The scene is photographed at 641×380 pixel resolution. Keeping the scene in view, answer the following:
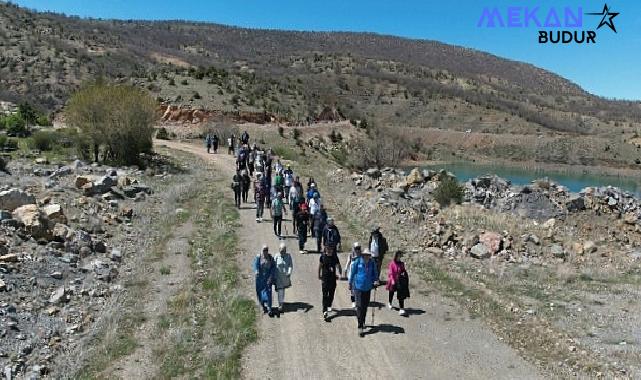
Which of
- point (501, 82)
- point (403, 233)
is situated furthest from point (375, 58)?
point (403, 233)

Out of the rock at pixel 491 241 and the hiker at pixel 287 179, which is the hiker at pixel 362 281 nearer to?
the rock at pixel 491 241

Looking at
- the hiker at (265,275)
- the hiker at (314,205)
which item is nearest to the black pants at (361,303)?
the hiker at (265,275)

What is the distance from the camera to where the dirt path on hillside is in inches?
353

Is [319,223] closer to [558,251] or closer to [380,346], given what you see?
[380,346]

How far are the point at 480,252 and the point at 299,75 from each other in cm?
7754

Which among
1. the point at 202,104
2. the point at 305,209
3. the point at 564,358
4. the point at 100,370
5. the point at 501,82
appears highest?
the point at 501,82

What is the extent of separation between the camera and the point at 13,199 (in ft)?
48.1

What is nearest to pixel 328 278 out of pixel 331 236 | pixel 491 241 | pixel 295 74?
pixel 331 236

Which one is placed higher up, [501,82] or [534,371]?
[501,82]

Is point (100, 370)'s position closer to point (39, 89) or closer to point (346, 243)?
point (346, 243)

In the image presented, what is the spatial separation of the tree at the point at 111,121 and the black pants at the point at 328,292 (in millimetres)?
20442

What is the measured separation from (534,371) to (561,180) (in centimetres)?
4778

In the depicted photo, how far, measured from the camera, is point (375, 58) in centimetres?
12531

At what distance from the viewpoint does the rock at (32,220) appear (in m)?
13.6
